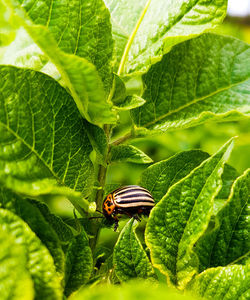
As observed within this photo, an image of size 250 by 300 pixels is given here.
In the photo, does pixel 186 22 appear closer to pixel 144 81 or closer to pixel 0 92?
pixel 144 81

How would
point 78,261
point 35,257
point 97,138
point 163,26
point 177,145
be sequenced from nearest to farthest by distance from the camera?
1. point 35,257
2. point 78,261
3. point 97,138
4. point 163,26
5. point 177,145

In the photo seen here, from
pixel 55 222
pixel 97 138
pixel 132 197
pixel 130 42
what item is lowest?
pixel 132 197

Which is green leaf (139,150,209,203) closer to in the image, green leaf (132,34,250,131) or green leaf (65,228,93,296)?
green leaf (132,34,250,131)

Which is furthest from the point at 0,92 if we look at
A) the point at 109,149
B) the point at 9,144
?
the point at 109,149

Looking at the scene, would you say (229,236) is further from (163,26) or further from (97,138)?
(163,26)

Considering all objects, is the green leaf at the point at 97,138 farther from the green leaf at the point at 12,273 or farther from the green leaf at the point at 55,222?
the green leaf at the point at 12,273

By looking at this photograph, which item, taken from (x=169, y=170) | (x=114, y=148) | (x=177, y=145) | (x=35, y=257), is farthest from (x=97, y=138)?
(x=177, y=145)

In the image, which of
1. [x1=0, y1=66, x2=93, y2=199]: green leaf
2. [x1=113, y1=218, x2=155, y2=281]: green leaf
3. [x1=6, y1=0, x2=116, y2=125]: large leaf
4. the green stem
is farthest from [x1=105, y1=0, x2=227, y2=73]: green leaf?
[x1=113, y1=218, x2=155, y2=281]: green leaf
